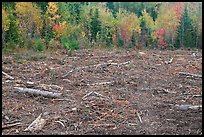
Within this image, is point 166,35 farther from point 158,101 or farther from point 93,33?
point 158,101

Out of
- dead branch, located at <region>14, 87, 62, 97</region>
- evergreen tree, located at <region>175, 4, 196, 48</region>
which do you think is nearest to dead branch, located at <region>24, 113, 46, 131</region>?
dead branch, located at <region>14, 87, 62, 97</region>

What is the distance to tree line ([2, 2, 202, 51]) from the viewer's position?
23.9 metres

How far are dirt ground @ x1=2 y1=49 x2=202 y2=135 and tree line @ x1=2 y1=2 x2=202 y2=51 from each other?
980 centimetres

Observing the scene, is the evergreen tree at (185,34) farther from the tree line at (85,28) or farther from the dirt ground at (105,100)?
the dirt ground at (105,100)

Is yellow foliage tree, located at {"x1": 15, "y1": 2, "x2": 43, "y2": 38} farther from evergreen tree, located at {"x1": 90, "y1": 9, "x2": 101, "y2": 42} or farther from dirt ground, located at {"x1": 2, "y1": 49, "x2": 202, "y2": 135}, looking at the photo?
→ dirt ground, located at {"x1": 2, "y1": 49, "x2": 202, "y2": 135}

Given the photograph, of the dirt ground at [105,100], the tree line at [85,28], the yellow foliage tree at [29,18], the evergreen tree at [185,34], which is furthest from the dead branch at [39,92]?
the evergreen tree at [185,34]

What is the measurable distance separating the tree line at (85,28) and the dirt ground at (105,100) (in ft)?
32.2

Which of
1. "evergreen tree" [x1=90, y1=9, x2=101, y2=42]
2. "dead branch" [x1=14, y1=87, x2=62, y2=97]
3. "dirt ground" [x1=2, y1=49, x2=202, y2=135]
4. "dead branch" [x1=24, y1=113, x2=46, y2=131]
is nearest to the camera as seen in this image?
"dead branch" [x1=24, y1=113, x2=46, y2=131]

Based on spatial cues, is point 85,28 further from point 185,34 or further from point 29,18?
point 185,34

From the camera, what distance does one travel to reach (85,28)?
29.9 metres

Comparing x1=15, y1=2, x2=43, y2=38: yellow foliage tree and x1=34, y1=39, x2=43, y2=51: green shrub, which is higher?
x1=15, y1=2, x2=43, y2=38: yellow foliage tree

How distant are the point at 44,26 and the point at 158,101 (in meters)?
19.5

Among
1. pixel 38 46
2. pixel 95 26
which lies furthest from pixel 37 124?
pixel 95 26

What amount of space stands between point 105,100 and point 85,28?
21.5 metres
